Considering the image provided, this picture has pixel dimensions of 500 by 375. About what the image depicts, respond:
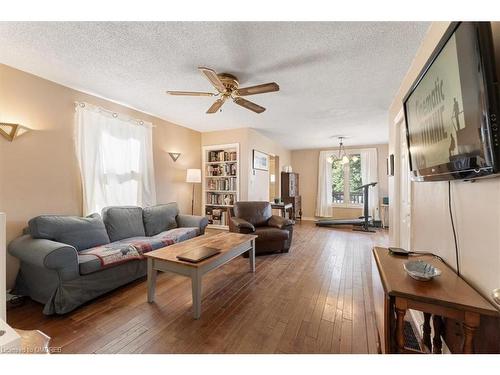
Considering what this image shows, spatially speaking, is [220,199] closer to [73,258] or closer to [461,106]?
[73,258]

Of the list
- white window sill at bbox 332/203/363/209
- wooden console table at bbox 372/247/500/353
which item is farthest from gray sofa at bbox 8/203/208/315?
white window sill at bbox 332/203/363/209

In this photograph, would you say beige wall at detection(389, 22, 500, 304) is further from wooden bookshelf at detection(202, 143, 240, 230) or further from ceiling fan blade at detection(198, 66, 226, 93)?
wooden bookshelf at detection(202, 143, 240, 230)

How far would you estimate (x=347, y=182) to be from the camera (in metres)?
6.48

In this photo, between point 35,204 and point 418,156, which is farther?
point 35,204

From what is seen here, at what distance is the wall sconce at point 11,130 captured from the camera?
208cm

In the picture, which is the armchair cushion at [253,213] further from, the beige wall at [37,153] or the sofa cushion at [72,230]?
the beige wall at [37,153]

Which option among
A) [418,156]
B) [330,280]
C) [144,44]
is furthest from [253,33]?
[330,280]

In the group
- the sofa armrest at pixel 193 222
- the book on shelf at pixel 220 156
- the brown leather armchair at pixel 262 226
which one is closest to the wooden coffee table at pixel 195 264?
the brown leather armchair at pixel 262 226

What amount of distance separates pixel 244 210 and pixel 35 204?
8.96ft

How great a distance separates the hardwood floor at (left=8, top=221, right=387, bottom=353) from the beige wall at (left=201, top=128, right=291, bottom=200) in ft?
6.69

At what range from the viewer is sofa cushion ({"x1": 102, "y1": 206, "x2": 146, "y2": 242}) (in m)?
2.77
